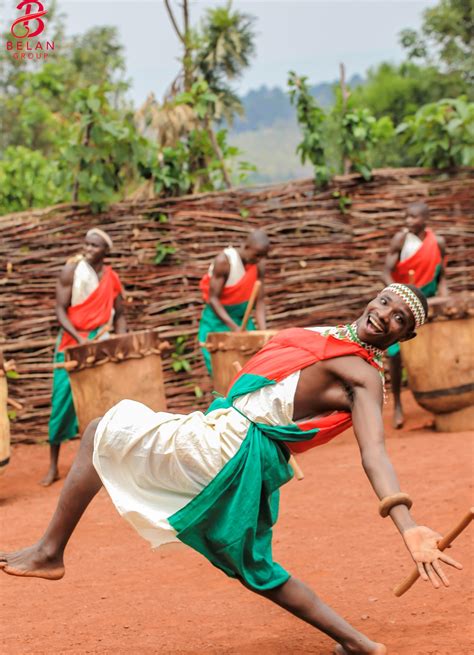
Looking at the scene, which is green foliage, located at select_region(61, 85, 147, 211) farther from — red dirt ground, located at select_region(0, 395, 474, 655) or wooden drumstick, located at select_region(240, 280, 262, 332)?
red dirt ground, located at select_region(0, 395, 474, 655)

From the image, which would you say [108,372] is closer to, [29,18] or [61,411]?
[61,411]

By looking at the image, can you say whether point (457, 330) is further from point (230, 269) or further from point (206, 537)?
point (206, 537)

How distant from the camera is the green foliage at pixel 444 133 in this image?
381 inches

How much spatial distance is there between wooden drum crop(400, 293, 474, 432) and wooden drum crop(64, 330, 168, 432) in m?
2.21

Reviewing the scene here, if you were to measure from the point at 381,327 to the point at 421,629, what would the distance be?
1244 millimetres

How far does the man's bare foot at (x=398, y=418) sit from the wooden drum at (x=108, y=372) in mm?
2372

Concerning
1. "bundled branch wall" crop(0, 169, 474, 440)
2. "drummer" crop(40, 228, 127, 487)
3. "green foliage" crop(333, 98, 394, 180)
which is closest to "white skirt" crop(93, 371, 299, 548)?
"drummer" crop(40, 228, 127, 487)

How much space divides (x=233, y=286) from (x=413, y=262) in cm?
157

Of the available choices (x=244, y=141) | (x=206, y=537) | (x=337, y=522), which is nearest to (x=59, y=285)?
(x=337, y=522)

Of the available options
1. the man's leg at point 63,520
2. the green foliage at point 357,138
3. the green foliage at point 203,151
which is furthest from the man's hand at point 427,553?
the green foliage at point 357,138

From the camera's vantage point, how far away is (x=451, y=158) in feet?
32.6

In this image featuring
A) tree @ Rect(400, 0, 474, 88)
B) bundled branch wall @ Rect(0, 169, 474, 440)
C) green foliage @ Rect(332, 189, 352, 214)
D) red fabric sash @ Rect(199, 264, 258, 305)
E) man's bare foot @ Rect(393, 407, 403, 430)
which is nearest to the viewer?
red fabric sash @ Rect(199, 264, 258, 305)

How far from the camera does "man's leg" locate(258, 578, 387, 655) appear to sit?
334cm

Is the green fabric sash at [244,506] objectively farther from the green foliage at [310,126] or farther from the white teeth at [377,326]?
the green foliage at [310,126]
